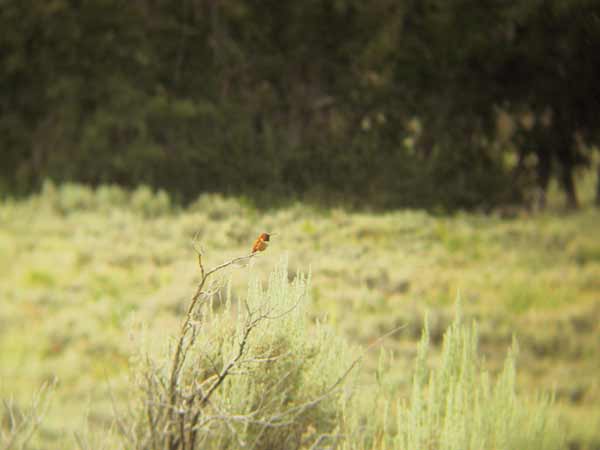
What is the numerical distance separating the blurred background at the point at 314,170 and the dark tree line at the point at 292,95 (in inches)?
1.3

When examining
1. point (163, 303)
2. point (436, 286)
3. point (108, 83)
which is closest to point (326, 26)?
point (108, 83)

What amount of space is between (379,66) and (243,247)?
8094 mm

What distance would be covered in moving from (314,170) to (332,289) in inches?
168

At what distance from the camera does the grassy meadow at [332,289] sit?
5.21 metres

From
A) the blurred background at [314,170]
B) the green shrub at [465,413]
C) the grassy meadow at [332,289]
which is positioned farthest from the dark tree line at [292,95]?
the green shrub at [465,413]

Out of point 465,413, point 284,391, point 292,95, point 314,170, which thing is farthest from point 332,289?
point 292,95

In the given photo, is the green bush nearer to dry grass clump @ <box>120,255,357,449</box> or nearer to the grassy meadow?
dry grass clump @ <box>120,255,357,449</box>

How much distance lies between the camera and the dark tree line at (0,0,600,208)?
1038 centimetres

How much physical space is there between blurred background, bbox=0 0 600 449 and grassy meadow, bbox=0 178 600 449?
0.03m

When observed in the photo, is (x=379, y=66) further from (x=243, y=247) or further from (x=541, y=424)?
(x=541, y=424)

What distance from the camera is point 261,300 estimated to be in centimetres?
243

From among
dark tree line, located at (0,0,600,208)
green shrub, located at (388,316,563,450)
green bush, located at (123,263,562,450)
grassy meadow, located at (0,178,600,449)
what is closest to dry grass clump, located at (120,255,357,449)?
green bush, located at (123,263,562,450)

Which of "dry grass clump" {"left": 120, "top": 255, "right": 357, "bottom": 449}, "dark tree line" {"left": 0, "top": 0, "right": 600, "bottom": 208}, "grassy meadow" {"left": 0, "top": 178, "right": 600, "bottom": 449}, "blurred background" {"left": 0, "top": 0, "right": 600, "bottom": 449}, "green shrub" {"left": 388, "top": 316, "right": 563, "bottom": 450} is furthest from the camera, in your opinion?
"dark tree line" {"left": 0, "top": 0, "right": 600, "bottom": 208}

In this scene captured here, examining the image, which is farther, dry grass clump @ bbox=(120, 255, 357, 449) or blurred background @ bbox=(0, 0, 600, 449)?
blurred background @ bbox=(0, 0, 600, 449)
